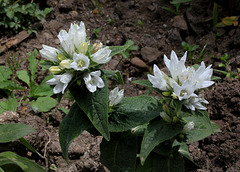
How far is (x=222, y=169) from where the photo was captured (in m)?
3.23

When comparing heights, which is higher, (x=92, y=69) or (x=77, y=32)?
(x=77, y=32)

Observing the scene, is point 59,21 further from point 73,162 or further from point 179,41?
point 73,162

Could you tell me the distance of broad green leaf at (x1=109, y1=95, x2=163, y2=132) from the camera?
2.50 metres

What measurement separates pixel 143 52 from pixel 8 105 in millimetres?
2168

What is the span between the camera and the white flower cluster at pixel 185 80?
2.16m

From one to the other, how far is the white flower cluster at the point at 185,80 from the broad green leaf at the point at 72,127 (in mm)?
717

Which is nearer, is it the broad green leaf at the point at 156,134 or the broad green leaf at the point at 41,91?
the broad green leaf at the point at 156,134

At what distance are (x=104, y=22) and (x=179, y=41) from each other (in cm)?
139

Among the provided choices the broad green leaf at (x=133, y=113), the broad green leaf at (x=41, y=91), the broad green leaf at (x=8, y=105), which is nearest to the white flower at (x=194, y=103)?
the broad green leaf at (x=133, y=113)

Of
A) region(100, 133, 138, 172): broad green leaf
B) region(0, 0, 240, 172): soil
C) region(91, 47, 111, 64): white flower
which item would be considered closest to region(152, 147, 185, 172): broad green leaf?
region(100, 133, 138, 172): broad green leaf

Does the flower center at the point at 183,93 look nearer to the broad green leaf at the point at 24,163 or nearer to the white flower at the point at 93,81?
the white flower at the point at 93,81

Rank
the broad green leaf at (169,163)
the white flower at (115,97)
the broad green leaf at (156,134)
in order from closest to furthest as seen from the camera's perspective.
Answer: the broad green leaf at (156,134), the white flower at (115,97), the broad green leaf at (169,163)

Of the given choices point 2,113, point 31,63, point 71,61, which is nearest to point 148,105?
point 71,61

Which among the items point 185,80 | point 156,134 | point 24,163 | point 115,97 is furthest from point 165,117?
point 24,163
